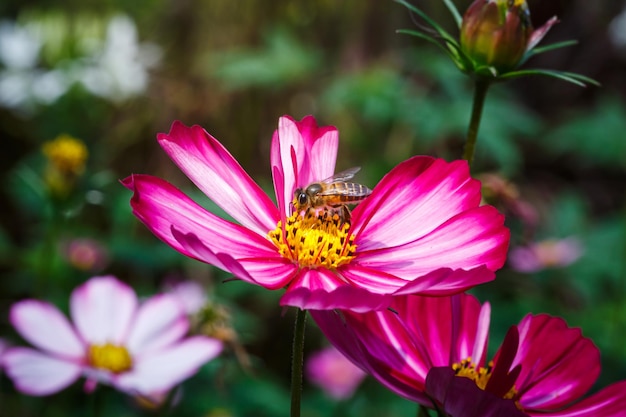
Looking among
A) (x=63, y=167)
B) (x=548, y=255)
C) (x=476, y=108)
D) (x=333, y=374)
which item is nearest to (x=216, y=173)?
(x=476, y=108)

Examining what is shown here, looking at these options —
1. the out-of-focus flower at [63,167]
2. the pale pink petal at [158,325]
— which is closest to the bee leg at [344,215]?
the pale pink petal at [158,325]

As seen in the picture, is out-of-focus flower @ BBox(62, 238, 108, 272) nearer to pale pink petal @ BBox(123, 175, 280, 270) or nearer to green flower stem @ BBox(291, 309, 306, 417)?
pale pink petal @ BBox(123, 175, 280, 270)

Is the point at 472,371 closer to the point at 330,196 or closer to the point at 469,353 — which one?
the point at 469,353

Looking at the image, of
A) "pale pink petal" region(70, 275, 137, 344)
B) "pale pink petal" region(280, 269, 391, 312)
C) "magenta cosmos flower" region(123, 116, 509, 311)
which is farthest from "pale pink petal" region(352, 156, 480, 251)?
"pale pink petal" region(70, 275, 137, 344)

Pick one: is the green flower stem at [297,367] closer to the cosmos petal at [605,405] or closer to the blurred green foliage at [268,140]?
the cosmos petal at [605,405]

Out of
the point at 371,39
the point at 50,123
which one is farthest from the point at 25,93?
the point at 371,39
